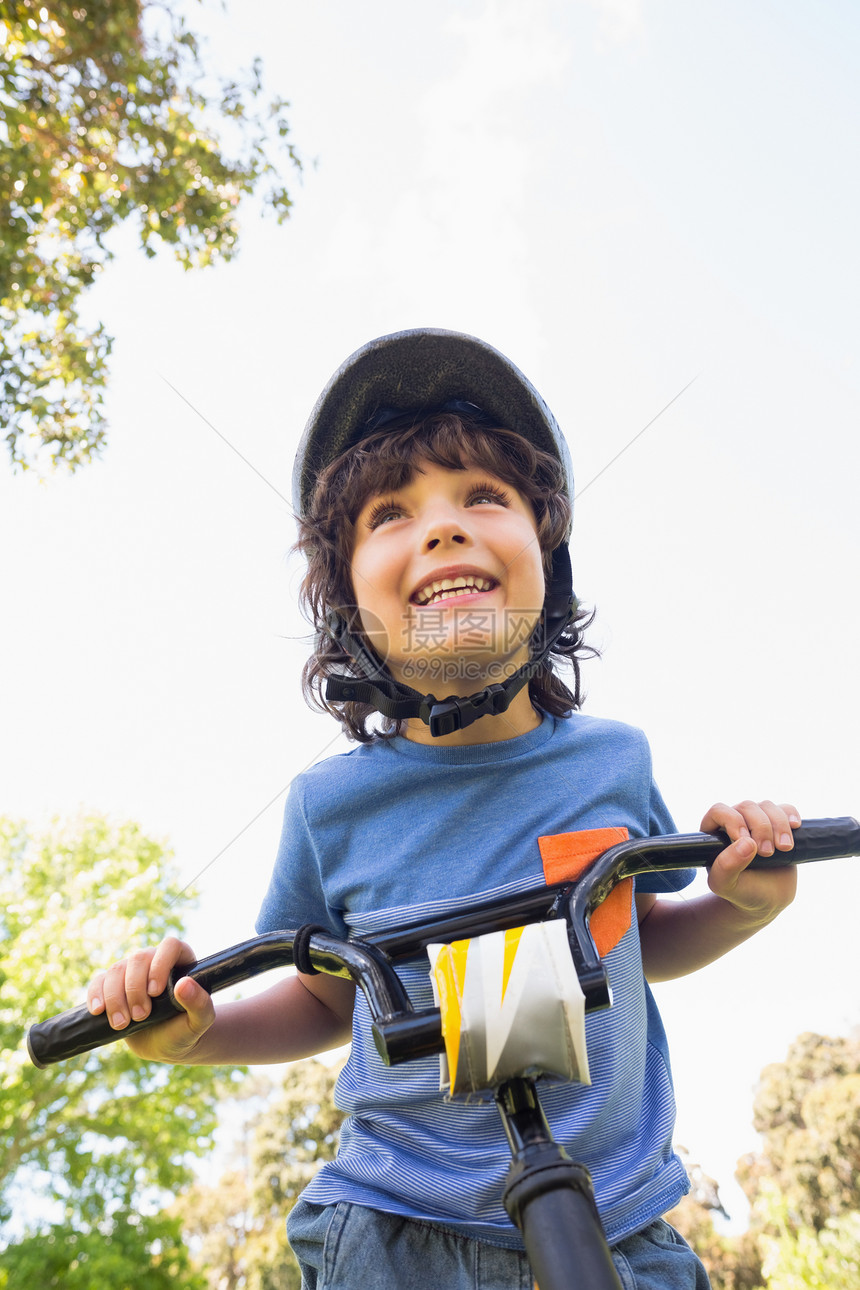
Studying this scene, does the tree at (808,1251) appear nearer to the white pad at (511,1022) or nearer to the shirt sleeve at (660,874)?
the shirt sleeve at (660,874)

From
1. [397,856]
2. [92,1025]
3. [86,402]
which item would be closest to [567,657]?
[397,856]

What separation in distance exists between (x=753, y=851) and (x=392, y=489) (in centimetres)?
117

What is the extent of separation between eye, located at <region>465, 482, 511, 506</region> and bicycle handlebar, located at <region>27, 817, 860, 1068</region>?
0.95 metres

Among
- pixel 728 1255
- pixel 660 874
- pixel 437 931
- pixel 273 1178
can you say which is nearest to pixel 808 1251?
pixel 728 1255

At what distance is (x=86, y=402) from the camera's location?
5840 mm

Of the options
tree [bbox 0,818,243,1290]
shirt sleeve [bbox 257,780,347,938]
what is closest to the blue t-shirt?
shirt sleeve [bbox 257,780,347,938]

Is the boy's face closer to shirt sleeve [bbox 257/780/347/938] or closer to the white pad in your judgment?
shirt sleeve [bbox 257/780/347/938]

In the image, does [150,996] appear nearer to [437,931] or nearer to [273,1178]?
[437,931]

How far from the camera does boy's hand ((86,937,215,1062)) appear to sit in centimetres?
141

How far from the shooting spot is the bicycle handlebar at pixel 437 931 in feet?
4.18

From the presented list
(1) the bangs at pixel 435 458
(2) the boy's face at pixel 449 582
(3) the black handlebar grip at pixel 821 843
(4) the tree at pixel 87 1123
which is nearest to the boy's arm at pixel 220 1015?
(2) the boy's face at pixel 449 582

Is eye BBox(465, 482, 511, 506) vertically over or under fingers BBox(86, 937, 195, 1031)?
over

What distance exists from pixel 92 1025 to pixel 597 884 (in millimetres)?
892

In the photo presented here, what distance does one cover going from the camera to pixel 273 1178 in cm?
1836
